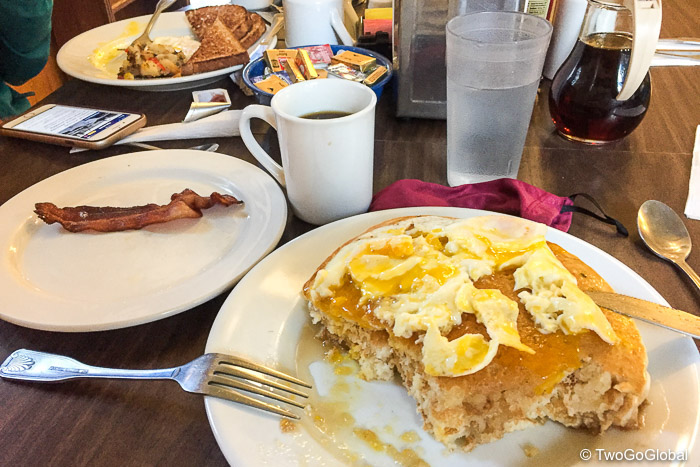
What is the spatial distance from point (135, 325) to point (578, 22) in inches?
61.7

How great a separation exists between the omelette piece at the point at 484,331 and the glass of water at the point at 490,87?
403 millimetres

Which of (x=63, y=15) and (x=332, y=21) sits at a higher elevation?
(x=332, y=21)

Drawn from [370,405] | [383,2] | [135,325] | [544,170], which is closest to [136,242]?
[135,325]

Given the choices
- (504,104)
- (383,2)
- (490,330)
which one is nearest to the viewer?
(490,330)

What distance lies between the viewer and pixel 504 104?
1.16 metres

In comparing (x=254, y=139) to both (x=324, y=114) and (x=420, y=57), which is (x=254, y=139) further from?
(x=420, y=57)

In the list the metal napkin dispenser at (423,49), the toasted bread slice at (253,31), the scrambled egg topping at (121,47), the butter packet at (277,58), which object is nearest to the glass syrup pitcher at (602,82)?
the metal napkin dispenser at (423,49)

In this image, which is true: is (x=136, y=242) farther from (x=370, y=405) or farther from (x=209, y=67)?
(x=209, y=67)

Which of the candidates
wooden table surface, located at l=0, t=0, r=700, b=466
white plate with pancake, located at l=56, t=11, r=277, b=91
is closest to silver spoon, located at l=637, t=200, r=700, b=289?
wooden table surface, located at l=0, t=0, r=700, b=466

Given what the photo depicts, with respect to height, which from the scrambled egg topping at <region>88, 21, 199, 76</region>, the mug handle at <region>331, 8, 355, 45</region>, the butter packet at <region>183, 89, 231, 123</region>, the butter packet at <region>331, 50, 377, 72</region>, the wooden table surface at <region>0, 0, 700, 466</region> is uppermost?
the mug handle at <region>331, 8, 355, 45</region>

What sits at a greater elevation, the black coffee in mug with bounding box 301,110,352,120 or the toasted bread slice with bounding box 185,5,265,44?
the black coffee in mug with bounding box 301,110,352,120

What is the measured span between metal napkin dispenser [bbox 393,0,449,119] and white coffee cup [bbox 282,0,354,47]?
0.44 meters

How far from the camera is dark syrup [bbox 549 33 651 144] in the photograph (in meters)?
1.23

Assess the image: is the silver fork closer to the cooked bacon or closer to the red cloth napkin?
the cooked bacon
